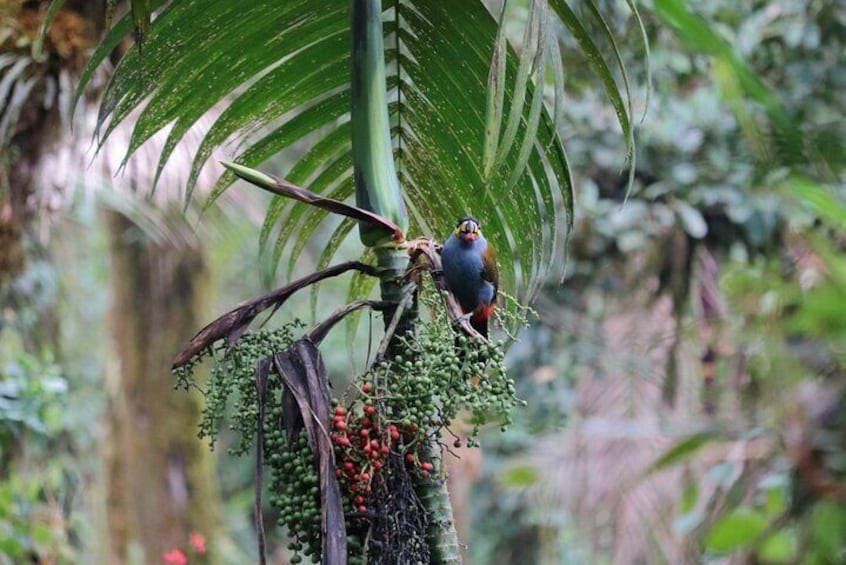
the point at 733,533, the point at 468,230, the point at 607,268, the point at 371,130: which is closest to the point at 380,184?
the point at 371,130

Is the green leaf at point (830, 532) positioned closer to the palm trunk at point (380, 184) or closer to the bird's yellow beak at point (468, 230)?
the palm trunk at point (380, 184)

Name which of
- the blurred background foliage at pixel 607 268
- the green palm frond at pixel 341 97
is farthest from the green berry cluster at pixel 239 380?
the blurred background foliage at pixel 607 268

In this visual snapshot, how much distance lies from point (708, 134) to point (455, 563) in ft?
9.65

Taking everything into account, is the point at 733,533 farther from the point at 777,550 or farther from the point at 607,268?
the point at 607,268

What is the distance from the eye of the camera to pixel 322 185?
6.50 ft

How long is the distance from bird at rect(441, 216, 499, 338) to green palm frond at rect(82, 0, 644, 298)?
87mm

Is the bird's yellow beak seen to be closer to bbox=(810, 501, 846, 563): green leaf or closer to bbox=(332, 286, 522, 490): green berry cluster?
bbox=(332, 286, 522, 490): green berry cluster

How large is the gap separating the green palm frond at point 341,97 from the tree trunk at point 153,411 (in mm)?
3482

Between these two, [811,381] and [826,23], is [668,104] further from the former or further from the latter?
[811,381]

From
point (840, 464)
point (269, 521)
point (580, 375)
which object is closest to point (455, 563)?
point (840, 464)

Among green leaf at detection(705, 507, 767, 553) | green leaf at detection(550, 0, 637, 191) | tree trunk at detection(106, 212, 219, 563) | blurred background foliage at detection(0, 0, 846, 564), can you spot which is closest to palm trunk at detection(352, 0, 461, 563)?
green leaf at detection(550, 0, 637, 191)

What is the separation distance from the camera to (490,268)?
1.65 m

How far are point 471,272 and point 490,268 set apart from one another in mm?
68

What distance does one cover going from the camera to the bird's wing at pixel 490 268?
1.62 m
